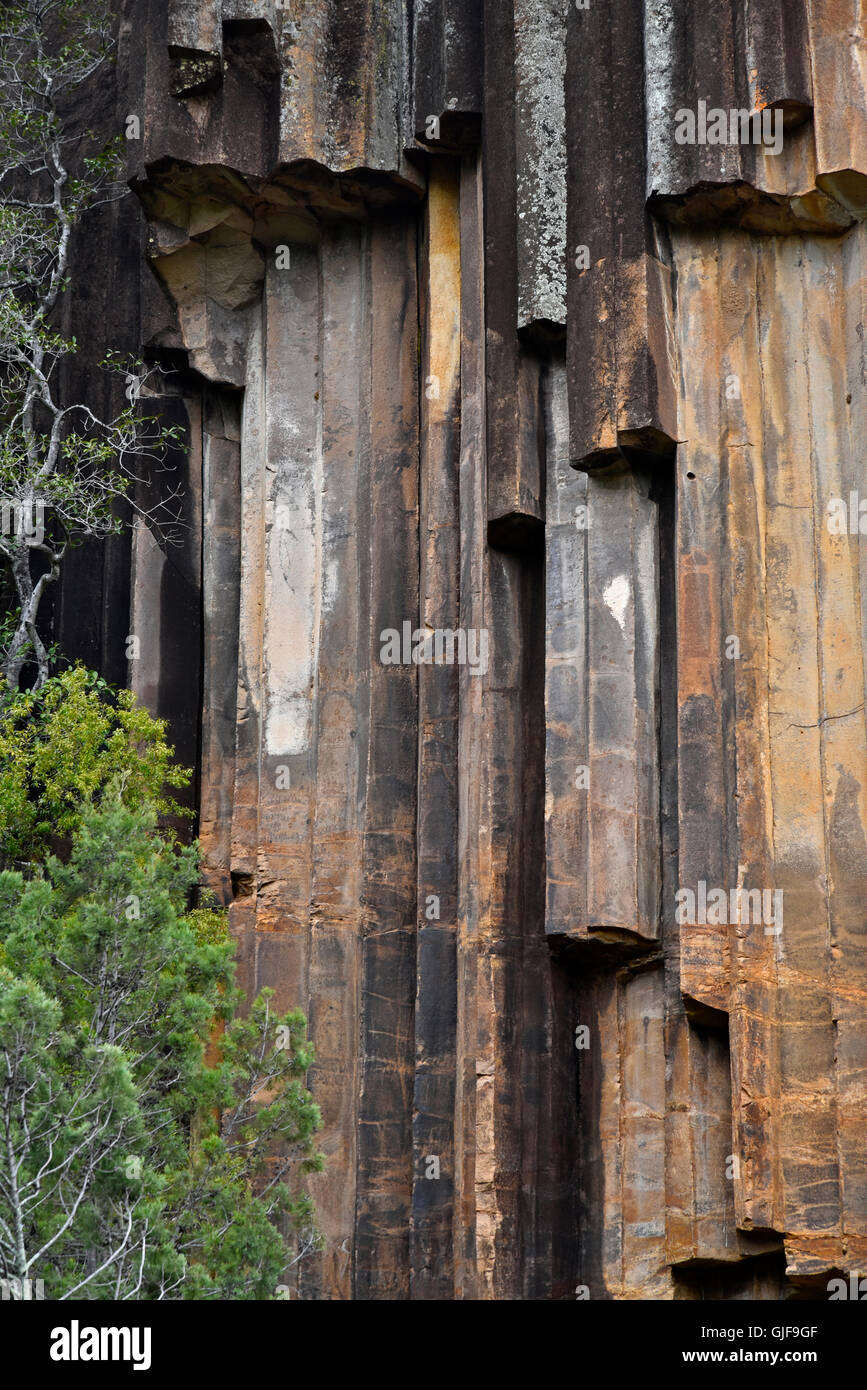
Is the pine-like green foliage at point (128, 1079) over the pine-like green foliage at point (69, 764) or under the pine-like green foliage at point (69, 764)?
under

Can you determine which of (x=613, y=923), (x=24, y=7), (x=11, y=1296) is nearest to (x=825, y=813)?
(x=613, y=923)

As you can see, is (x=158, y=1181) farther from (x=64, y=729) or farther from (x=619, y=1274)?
(x=64, y=729)

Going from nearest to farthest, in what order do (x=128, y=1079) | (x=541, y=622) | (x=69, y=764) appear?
(x=128, y=1079) < (x=541, y=622) < (x=69, y=764)

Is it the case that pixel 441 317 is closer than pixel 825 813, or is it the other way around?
pixel 825 813

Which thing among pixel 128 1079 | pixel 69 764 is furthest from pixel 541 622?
pixel 128 1079

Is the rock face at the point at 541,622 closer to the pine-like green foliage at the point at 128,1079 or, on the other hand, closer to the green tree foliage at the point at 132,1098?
the pine-like green foliage at the point at 128,1079

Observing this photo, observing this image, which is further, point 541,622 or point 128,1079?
point 541,622

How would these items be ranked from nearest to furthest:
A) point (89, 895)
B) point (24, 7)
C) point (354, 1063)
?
point (89, 895) → point (354, 1063) → point (24, 7)

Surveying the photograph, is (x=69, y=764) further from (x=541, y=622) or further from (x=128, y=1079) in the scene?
(x=128, y=1079)

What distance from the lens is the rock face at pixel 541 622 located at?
55.2 ft

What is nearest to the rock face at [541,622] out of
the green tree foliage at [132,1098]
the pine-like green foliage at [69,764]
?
the pine-like green foliage at [69,764]

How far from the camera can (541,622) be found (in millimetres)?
18703
